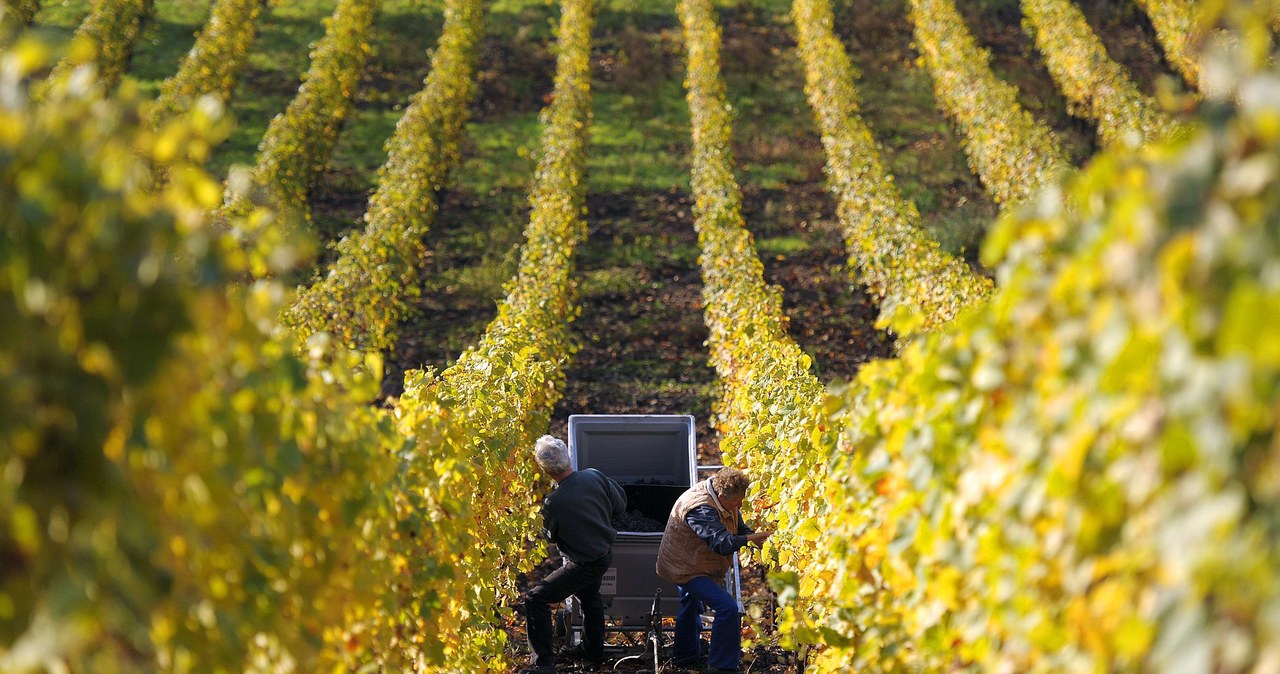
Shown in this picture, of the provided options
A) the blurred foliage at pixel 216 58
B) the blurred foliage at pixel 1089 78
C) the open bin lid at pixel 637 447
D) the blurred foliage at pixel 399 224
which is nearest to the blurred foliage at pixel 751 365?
the open bin lid at pixel 637 447

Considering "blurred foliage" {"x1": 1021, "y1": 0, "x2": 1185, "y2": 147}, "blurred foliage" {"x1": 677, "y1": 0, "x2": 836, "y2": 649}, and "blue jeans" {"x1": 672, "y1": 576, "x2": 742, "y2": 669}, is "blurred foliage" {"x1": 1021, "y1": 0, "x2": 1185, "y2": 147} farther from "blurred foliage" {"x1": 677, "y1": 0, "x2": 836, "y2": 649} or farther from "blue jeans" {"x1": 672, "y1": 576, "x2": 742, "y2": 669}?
"blue jeans" {"x1": 672, "y1": 576, "x2": 742, "y2": 669}

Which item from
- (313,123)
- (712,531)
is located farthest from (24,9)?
(712,531)

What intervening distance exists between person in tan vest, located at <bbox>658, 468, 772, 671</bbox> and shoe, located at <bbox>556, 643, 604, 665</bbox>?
676 millimetres

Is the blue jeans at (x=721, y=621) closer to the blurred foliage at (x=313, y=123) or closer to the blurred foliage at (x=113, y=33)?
the blurred foliage at (x=313, y=123)

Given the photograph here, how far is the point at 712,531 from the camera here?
18.4 feet

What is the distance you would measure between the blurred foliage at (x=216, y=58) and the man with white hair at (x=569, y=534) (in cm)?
1073

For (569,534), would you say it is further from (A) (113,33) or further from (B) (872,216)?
(A) (113,33)

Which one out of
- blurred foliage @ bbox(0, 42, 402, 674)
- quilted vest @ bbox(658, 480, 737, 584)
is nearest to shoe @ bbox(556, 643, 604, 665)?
quilted vest @ bbox(658, 480, 737, 584)

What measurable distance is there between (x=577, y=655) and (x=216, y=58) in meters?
13.5

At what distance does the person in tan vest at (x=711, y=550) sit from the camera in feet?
18.6

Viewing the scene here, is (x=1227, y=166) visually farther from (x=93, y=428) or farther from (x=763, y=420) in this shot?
(x=763, y=420)

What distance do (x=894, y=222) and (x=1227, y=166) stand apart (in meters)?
10.2

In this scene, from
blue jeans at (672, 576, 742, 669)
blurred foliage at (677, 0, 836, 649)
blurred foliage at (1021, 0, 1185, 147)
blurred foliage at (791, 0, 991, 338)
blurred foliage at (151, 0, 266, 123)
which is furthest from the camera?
blurred foliage at (151, 0, 266, 123)

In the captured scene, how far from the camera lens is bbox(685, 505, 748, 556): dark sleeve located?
553cm
